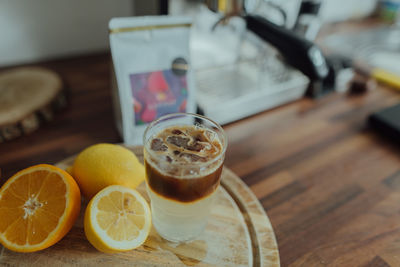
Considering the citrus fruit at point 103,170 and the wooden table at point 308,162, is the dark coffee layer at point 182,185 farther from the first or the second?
the wooden table at point 308,162

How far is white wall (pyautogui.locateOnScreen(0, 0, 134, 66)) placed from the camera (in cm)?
108

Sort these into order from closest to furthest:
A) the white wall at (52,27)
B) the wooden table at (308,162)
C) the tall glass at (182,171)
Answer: the tall glass at (182,171)
the wooden table at (308,162)
the white wall at (52,27)

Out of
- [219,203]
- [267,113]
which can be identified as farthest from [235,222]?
[267,113]

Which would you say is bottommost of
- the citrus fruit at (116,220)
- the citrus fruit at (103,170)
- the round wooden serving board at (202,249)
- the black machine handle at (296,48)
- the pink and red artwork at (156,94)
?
the round wooden serving board at (202,249)

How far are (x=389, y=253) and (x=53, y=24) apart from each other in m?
1.36

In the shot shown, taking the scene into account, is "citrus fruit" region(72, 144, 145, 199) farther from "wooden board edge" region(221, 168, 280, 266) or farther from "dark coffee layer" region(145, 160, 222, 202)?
"wooden board edge" region(221, 168, 280, 266)

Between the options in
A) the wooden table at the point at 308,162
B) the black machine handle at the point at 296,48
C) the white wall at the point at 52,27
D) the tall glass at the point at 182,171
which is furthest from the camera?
the white wall at the point at 52,27

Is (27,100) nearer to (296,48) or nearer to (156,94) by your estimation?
(156,94)

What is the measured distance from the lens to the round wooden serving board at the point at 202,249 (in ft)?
1.67

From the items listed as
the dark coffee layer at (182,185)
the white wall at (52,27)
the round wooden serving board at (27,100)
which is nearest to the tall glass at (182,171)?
the dark coffee layer at (182,185)

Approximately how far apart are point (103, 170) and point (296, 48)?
0.57 metres

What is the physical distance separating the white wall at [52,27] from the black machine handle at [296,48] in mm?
675

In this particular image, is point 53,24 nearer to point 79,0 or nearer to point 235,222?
point 79,0

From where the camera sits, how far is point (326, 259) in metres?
0.57
